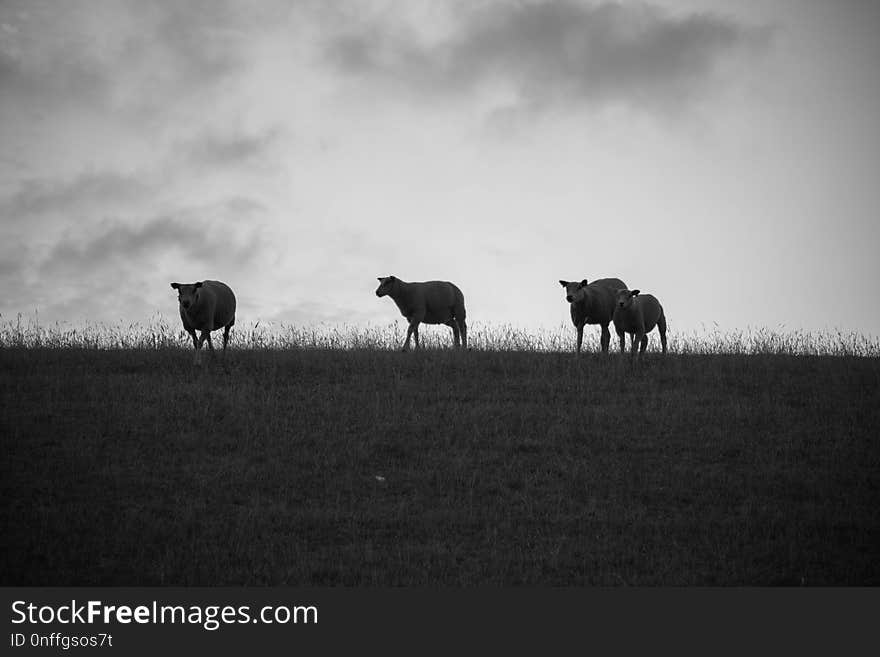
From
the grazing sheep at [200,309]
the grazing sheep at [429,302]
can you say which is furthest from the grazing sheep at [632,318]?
the grazing sheep at [200,309]

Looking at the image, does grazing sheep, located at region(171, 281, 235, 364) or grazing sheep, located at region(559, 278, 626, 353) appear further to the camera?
grazing sheep, located at region(559, 278, 626, 353)

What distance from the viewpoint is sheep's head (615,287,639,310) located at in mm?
24938

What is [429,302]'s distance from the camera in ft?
93.4

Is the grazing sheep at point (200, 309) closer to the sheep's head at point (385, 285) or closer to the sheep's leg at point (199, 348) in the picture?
the sheep's leg at point (199, 348)

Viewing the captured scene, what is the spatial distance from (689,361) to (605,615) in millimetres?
15726

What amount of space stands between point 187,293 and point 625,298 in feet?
39.7

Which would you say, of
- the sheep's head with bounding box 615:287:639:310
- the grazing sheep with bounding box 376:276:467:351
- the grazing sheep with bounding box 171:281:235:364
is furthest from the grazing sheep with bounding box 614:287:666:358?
the grazing sheep with bounding box 171:281:235:364

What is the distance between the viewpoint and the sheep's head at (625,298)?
24.9m

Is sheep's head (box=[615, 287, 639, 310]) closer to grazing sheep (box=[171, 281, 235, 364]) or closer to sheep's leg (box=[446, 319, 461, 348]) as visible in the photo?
sheep's leg (box=[446, 319, 461, 348])

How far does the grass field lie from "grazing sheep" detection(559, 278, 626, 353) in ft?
7.35

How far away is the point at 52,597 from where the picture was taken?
955cm

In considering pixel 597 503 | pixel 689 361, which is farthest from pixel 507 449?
pixel 689 361

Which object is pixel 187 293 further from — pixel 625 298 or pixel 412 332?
pixel 625 298

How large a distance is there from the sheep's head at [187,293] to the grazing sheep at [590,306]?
34.1 feet
